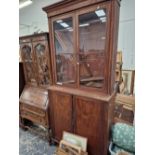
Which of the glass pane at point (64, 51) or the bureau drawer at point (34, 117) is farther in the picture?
the bureau drawer at point (34, 117)

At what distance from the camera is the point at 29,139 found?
2.57m

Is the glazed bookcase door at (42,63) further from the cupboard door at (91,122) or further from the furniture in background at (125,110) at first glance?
the furniture in background at (125,110)

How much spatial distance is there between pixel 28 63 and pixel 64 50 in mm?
1015

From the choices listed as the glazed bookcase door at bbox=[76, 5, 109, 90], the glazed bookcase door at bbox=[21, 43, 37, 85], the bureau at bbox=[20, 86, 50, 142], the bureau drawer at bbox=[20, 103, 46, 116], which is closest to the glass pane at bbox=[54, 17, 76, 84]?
the glazed bookcase door at bbox=[76, 5, 109, 90]

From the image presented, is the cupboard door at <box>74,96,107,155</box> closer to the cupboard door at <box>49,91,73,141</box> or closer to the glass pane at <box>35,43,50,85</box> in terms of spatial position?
the cupboard door at <box>49,91,73,141</box>

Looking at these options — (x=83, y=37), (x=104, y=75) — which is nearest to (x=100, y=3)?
(x=83, y=37)

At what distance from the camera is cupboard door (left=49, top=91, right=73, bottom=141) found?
207cm

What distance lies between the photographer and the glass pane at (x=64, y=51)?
6.56 ft

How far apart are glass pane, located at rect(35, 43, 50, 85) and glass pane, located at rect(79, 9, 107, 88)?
0.80m

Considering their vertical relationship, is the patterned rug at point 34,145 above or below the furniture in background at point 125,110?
below

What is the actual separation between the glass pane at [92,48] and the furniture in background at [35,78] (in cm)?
65

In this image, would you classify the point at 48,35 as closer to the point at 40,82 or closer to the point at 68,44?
the point at 68,44

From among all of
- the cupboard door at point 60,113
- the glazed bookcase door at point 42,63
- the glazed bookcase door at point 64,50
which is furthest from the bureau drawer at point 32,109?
the glazed bookcase door at point 64,50
